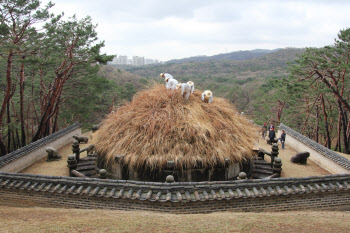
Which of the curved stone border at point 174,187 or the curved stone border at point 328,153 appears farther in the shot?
the curved stone border at point 328,153

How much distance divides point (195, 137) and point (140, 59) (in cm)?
16268

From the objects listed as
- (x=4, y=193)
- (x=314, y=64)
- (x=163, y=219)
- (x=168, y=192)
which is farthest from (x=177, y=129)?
(x=314, y=64)

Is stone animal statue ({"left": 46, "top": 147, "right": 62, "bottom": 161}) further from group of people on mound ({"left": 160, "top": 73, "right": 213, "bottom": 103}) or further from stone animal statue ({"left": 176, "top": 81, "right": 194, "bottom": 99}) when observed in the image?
stone animal statue ({"left": 176, "top": 81, "right": 194, "bottom": 99})

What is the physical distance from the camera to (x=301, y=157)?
39.7 ft

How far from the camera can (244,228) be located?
5.48 meters

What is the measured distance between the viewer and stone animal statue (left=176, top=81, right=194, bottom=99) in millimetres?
9714

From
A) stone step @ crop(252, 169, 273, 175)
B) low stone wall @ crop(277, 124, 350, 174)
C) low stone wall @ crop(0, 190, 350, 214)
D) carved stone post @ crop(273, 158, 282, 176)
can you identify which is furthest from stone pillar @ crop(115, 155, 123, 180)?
low stone wall @ crop(277, 124, 350, 174)

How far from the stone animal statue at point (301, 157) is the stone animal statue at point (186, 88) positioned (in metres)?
6.15

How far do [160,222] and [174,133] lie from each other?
11.0 ft

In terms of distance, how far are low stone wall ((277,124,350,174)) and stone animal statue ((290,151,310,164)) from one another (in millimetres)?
612

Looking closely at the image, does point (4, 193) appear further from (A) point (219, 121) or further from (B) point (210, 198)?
(A) point (219, 121)

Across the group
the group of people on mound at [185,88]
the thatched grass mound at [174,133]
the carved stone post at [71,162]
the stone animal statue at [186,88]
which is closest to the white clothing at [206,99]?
the group of people on mound at [185,88]

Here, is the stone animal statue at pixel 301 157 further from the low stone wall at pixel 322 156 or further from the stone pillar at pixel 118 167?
the stone pillar at pixel 118 167

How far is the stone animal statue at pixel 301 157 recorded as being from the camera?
39.3 feet
